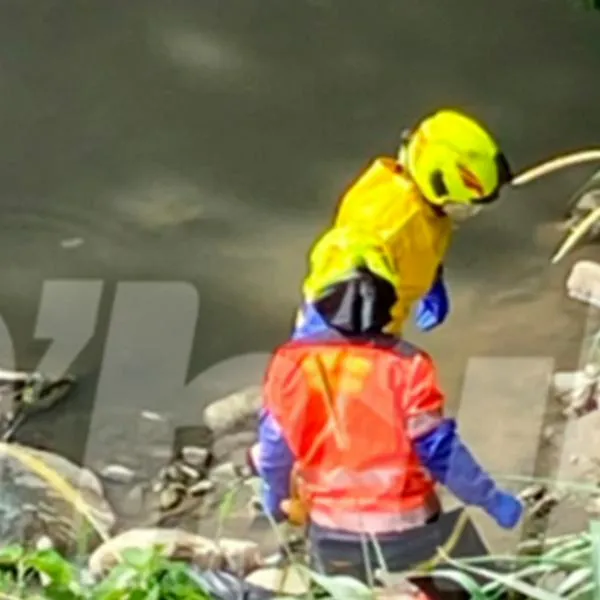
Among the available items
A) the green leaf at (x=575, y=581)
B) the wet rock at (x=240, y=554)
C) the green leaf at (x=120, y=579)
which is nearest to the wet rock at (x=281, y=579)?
the wet rock at (x=240, y=554)

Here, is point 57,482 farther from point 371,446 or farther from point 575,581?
point 575,581

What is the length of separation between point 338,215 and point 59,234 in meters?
0.28

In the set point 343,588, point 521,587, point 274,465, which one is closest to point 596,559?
point 521,587

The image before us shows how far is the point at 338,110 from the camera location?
1495mm

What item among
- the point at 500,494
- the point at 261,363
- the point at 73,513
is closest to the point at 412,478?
the point at 500,494

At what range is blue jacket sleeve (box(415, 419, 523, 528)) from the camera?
1355 mm

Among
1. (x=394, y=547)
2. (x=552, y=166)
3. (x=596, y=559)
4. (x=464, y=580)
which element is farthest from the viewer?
(x=552, y=166)

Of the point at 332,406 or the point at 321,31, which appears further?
the point at 321,31

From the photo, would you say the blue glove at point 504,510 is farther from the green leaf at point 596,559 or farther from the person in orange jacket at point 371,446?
the green leaf at point 596,559

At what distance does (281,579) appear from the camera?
1397mm

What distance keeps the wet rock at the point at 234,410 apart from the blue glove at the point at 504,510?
0.23 m

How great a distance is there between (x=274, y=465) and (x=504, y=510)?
0.21m

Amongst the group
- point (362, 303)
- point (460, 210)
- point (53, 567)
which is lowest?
point (53, 567)

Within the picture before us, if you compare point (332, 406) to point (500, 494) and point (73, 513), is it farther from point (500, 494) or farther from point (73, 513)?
point (73, 513)
